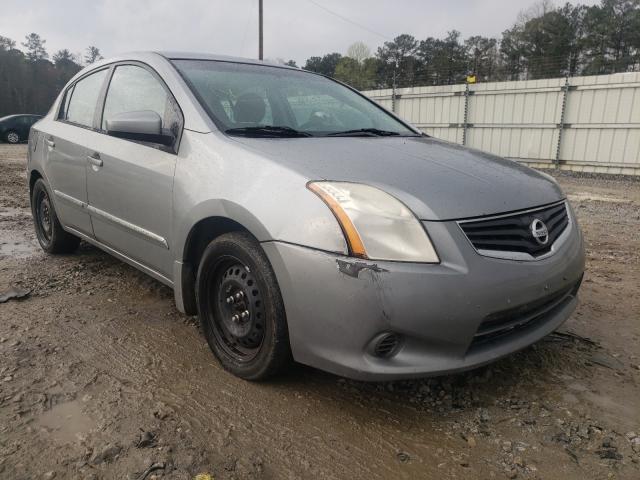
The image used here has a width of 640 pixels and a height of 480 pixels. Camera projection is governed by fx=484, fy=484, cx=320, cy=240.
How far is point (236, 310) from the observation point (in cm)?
227

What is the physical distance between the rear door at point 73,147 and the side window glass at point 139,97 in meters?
0.20

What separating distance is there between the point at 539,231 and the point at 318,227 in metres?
0.96

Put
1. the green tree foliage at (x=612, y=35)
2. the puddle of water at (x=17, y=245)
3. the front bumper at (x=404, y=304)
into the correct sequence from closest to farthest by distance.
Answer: the front bumper at (x=404, y=304), the puddle of water at (x=17, y=245), the green tree foliage at (x=612, y=35)

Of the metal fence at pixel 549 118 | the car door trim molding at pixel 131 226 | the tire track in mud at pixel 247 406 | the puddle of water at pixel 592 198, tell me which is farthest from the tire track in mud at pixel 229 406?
the metal fence at pixel 549 118

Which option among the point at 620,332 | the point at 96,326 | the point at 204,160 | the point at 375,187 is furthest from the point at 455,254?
the point at 96,326

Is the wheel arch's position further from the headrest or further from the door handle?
the door handle

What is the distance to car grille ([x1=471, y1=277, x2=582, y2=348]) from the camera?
190cm

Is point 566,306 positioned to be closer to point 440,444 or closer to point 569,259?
point 569,259

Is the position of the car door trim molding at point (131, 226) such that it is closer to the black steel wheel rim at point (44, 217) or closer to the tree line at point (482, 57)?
the black steel wheel rim at point (44, 217)

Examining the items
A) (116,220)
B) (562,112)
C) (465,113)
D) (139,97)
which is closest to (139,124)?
(139,97)

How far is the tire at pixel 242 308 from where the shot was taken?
2.04 metres

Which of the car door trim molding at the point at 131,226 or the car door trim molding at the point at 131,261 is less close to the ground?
the car door trim molding at the point at 131,226

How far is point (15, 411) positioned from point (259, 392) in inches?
40.0

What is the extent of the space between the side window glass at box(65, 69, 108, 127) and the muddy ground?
1.38 meters
